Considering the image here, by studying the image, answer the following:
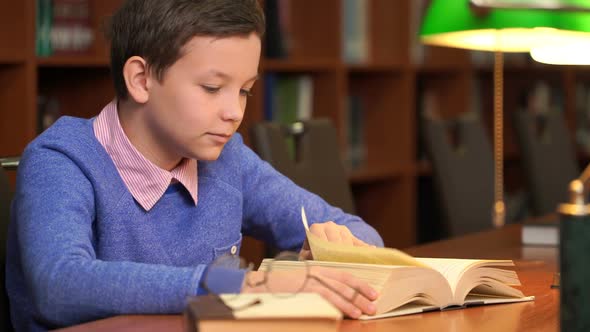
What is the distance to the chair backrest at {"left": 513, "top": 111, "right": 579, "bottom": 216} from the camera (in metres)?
3.24

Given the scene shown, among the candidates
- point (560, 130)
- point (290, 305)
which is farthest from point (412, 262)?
point (560, 130)

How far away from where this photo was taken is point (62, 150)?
4.64 ft

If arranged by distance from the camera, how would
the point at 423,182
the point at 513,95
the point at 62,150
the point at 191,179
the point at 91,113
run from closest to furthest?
the point at 62,150, the point at 191,179, the point at 91,113, the point at 423,182, the point at 513,95

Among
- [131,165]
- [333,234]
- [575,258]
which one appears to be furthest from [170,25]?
[575,258]

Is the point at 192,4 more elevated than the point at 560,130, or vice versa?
the point at 192,4

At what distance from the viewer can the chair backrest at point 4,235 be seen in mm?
1493

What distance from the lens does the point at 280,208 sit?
1.77 m

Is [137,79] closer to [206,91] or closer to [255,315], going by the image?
[206,91]

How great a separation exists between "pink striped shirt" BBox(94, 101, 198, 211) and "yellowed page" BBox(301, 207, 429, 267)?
0.29 metres

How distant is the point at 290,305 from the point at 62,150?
529mm

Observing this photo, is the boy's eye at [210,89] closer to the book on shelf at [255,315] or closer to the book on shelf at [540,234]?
the book on shelf at [255,315]

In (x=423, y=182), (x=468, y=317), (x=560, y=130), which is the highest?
(x=468, y=317)

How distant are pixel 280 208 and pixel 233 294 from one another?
0.70 m

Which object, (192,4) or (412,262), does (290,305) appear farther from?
(192,4)
